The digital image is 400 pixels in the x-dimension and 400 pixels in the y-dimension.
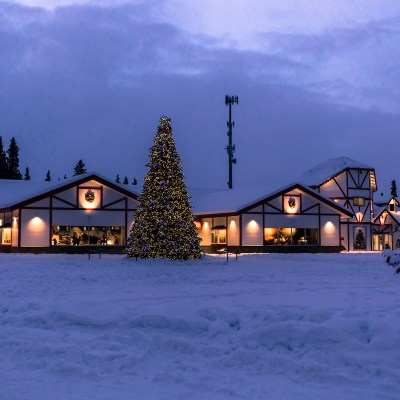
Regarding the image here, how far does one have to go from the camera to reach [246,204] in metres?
41.9

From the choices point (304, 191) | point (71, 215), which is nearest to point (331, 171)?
point (304, 191)

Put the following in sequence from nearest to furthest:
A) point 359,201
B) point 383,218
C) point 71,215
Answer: point 71,215 < point 359,201 < point 383,218

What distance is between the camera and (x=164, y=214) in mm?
28453

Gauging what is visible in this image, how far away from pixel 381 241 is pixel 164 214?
35.8m

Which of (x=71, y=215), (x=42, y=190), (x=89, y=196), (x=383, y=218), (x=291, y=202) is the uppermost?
(x=42, y=190)

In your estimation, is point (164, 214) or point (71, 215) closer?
point (164, 214)

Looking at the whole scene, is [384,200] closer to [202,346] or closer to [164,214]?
[164,214]

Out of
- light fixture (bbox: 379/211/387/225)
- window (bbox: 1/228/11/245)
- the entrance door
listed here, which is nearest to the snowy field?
window (bbox: 1/228/11/245)

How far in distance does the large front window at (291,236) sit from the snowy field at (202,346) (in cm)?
3028

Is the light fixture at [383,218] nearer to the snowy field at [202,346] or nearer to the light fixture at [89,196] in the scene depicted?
the light fixture at [89,196]

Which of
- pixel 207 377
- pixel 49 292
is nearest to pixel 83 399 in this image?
pixel 207 377

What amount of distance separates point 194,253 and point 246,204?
13558 mm

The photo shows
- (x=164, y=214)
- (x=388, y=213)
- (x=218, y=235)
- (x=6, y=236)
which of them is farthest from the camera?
(x=388, y=213)

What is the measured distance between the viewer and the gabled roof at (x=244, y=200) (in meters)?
42.4
